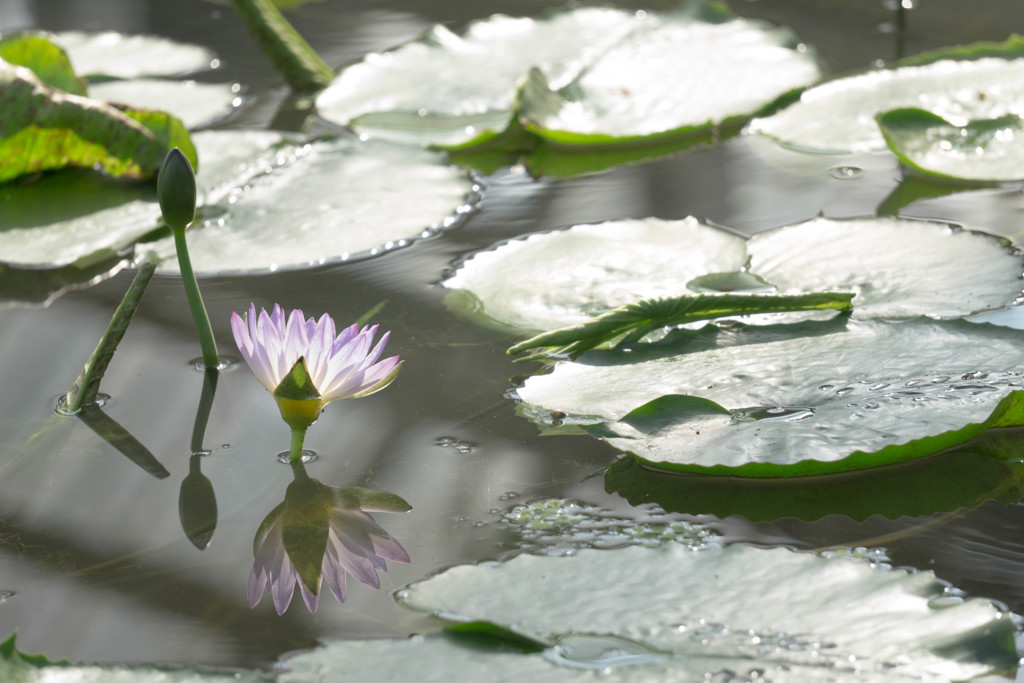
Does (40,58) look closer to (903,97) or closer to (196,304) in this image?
(196,304)

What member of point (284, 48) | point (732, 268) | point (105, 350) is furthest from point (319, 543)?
point (284, 48)

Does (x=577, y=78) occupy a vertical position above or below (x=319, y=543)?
above

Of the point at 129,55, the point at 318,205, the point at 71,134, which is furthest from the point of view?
the point at 129,55

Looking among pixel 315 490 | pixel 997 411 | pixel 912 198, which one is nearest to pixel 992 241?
pixel 912 198

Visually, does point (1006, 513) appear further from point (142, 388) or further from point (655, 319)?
point (142, 388)

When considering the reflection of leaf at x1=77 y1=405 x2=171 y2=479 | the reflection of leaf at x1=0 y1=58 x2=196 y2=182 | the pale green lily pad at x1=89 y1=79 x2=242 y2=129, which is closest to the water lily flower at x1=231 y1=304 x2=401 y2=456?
the reflection of leaf at x1=77 y1=405 x2=171 y2=479

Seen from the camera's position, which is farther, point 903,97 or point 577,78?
point 577,78

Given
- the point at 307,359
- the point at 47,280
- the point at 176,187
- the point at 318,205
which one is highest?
the point at 176,187
